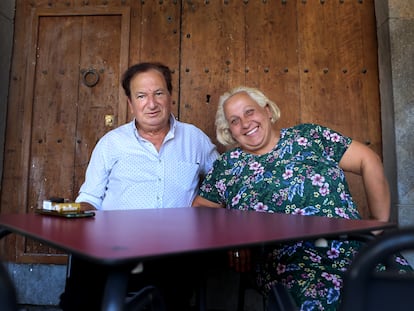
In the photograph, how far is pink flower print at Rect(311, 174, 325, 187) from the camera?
4.03ft

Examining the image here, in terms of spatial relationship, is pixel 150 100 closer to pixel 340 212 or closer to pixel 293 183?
pixel 293 183

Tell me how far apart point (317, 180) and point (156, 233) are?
0.74m

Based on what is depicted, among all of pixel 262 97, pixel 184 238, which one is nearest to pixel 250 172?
pixel 262 97

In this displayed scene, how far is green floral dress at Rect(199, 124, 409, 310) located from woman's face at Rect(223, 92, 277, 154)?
0.04m

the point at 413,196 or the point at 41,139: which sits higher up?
the point at 41,139

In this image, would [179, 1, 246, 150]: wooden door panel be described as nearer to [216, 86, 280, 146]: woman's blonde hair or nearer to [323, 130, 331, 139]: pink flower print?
[216, 86, 280, 146]: woman's blonde hair

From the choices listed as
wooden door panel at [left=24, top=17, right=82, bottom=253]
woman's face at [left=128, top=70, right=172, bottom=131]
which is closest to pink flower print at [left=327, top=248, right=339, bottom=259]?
woman's face at [left=128, top=70, right=172, bottom=131]

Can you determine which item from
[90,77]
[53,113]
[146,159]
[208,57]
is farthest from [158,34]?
[146,159]

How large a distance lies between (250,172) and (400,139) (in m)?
0.78

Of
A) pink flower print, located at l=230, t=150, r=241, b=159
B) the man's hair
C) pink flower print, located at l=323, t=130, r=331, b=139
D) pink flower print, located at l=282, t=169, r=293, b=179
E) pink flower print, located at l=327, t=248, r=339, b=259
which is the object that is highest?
the man's hair

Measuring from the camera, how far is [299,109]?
1.88 metres

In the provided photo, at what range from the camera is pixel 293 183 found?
124 centimetres

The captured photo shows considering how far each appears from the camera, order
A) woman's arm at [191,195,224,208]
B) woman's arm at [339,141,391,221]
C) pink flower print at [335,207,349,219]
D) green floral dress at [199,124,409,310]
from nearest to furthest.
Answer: green floral dress at [199,124,409,310] → pink flower print at [335,207,349,219] → woman's arm at [339,141,391,221] → woman's arm at [191,195,224,208]

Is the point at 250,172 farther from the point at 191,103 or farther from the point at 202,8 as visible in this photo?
the point at 202,8
